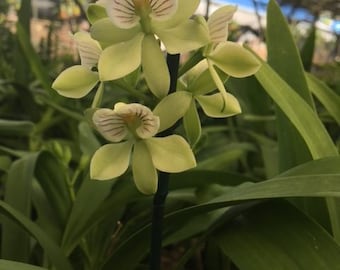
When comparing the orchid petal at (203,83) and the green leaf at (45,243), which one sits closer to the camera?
the orchid petal at (203,83)

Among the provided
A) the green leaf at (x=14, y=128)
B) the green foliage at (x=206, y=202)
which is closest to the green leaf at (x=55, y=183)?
the green foliage at (x=206, y=202)

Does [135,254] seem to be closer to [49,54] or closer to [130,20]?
[130,20]

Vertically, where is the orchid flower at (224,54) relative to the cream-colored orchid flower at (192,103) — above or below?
above

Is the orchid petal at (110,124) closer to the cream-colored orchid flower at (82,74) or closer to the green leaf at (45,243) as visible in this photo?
the cream-colored orchid flower at (82,74)

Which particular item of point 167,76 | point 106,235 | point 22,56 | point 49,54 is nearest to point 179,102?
point 167,76

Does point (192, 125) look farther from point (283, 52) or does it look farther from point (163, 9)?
point (283, 52)

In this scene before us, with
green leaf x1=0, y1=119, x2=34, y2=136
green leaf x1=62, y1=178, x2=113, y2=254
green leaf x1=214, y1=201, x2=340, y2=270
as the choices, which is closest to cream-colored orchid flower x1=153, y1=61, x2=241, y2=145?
green leaf x1=214, y1=201, x2=340, y2=270

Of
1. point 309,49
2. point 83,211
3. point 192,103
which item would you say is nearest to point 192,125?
point 192,103
